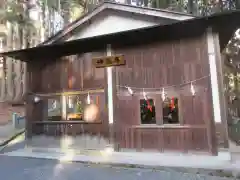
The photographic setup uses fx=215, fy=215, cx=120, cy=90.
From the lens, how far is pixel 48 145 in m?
9.31

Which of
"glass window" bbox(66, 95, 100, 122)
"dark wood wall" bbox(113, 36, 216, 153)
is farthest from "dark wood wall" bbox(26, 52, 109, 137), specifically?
"dark wood wall" bbox(113, 36, 216, 153)

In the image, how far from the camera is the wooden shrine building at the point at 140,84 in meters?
7.16

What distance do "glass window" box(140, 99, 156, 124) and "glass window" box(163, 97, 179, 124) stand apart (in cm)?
41

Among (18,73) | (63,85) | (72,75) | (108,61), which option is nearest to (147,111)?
(108,61)

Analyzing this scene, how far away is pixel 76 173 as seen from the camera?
251 inches

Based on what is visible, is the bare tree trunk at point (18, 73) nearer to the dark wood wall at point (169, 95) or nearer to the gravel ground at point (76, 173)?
the gravel ground at point (76, 173)

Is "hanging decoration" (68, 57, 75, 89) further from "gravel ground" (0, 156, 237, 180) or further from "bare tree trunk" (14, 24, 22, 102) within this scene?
"bare tree trunk" (14, 24, 22, 102)

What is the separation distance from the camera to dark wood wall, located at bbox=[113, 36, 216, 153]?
7172 millimetres

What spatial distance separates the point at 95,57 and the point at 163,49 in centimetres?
274

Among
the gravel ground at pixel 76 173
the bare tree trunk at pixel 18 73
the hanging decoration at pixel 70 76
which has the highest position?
the bare tree trunk at pixel 18 73

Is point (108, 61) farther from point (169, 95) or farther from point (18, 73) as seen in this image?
point (18, 73)

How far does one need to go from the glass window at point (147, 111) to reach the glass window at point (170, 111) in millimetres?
409

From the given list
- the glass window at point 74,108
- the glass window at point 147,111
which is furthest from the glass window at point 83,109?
the glass window at point 147,111

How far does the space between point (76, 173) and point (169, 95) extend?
158 inches
